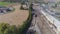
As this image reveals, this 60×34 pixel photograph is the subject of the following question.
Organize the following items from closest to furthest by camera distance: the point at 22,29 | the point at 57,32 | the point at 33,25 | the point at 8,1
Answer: the point at 57,32 < the point at 22,29 < the point at 33,25 < the point at 8,1

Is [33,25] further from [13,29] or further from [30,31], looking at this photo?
[13,29]

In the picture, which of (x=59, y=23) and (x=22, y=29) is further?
(x=22, y=29)

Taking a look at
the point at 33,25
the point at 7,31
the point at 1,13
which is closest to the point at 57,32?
the point at 7,31

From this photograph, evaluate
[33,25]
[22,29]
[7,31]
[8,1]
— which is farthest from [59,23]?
[8,1]

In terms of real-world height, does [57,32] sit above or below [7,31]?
above

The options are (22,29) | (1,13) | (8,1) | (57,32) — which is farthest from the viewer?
(8,1)

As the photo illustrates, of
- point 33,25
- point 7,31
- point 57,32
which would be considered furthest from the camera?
point 33,25

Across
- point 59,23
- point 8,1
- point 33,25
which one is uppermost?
point 59,23

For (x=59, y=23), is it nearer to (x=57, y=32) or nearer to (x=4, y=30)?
(x=57, y=32)

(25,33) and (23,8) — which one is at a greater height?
(25,33)
